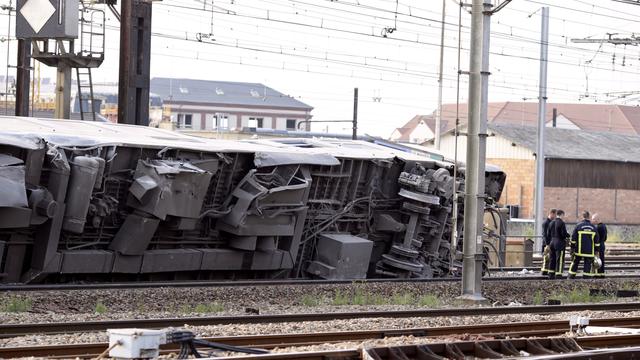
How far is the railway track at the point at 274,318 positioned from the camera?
12.4 metres

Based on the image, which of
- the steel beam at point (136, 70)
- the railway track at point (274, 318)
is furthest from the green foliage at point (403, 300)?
the steel beam at point (136, 70)

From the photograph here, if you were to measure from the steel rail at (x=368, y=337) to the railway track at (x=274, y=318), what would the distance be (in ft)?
5.75

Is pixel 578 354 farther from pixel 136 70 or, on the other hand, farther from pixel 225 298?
pixel 136 70

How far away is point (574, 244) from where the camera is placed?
84.6 ft

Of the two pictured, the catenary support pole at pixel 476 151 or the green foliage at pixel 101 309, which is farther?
the catenary support pole at pixel 476 151

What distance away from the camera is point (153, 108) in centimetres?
8931

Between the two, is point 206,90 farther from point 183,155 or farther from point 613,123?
point 183,155

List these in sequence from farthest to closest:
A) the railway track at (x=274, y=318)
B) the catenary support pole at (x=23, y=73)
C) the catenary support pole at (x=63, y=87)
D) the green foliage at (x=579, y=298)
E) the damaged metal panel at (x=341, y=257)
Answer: the catenary support pole at (x=23, y=73), the catenary support pole at (x=63, y=87), the damaged metal panel at (x=341, y=257), the green foliage at (x=579, y=298), the railway track at (x=274, y=318)

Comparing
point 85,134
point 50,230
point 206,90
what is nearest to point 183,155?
point 85,134

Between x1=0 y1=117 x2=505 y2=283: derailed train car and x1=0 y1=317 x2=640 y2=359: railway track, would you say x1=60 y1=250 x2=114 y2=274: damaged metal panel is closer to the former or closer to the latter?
x1=0 y1=117 x2=505 y2=283: derailed train car

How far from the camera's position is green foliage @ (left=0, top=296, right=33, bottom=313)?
14766mm

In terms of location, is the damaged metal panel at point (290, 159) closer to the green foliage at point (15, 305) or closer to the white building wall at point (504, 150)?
the green foliage at point (15, 305)

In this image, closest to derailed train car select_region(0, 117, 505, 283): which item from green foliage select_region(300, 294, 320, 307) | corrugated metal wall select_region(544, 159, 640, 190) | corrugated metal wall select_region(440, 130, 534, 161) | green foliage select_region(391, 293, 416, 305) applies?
green foliage select_region(391, 293, 416, 305)

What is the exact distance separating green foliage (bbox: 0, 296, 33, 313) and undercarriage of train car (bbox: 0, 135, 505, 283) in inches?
99.2
